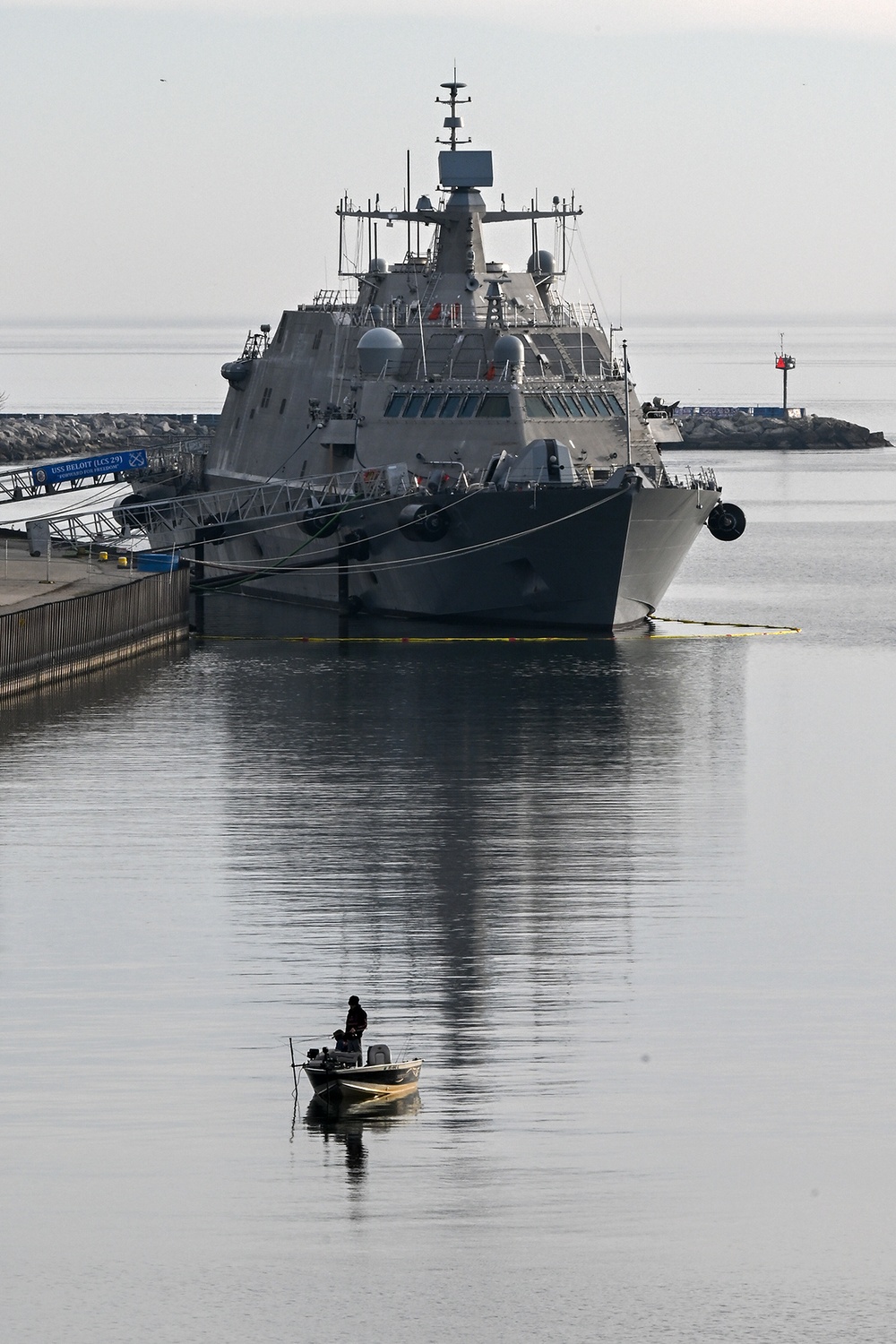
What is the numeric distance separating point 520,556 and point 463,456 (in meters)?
3.55

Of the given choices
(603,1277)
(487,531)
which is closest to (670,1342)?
(603,1277)

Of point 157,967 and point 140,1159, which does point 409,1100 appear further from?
point 157,967

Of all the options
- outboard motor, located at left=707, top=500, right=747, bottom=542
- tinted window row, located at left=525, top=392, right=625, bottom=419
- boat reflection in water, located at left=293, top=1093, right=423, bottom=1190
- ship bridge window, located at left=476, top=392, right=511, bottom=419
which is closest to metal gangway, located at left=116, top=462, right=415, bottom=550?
ship bridge window, located at left=476, top=392, right=511, bottom=419

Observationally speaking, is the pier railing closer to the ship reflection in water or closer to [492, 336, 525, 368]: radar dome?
the ship reflection in water

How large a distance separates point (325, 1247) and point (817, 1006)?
8.52 meters

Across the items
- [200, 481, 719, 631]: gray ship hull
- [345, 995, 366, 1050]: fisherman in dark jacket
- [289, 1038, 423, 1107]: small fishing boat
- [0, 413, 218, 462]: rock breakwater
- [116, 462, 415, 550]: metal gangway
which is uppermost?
[0, 413, 218, 462]: rock breakwater

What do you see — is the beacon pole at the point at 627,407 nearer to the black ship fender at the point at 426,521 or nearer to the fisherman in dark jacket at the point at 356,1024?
the black ship fender at the point at 426,521

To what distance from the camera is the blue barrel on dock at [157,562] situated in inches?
2542

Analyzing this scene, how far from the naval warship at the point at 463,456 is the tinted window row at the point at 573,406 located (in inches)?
1.9

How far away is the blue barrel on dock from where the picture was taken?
6456 cm

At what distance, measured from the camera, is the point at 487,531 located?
56.0 m

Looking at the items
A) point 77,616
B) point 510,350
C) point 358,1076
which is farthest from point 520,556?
point 358,1076

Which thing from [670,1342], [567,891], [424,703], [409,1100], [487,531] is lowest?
[670,1342]

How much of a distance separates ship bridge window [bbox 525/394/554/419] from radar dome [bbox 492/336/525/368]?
1.07m
